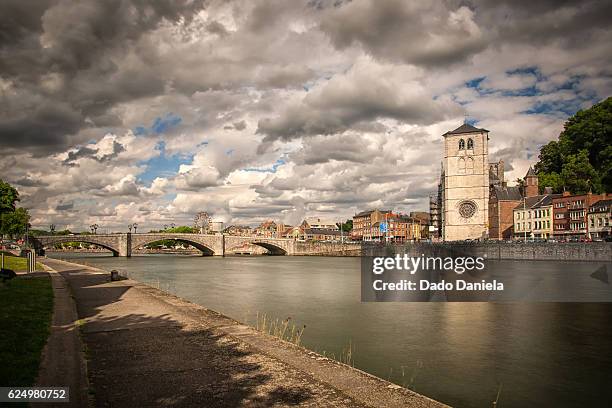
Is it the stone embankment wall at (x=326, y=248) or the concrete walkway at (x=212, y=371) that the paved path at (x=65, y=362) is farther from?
the stone embankment wall at (x=326, y=248)

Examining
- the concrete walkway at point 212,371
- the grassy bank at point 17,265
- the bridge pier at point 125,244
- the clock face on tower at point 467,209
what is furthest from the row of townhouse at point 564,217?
the bridge pier at point 125,244

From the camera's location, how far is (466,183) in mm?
101250

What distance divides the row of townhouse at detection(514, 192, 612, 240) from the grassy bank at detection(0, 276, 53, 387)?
7372cm

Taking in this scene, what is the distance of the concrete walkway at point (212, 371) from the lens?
23.0 feet

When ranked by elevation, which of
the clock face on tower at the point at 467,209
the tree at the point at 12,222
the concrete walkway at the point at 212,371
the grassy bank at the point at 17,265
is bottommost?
the grassy bank at the point at 17,265

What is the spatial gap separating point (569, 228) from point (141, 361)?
271 ft

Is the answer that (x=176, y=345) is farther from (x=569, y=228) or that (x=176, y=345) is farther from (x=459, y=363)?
(x=569, y=228)

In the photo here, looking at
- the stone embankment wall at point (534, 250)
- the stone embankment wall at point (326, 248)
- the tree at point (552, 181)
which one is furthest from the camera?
the stone embankment wall at point (326, 248)

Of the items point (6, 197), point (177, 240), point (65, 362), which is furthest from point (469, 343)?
point (177, 240)

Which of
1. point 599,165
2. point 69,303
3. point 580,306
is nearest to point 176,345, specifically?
point 69,303

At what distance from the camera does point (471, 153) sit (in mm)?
101812

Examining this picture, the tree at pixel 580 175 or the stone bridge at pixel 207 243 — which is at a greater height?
the tree at pixel 580 175

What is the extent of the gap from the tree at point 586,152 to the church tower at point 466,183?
13677 millimetres

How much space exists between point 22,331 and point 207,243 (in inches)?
3855
